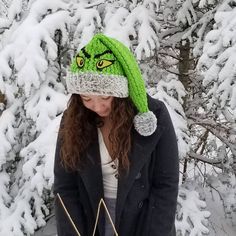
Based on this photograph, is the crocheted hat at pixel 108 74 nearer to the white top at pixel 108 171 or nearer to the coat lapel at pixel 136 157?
the coat lapel at pixel 136 157

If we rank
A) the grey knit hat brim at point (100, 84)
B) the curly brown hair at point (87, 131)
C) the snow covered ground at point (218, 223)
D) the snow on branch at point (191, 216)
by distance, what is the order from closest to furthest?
the grey knit hat brim at point (100, 84) < the curly brown hair at point (87, 131) < the snow on branch at point (191, 216) < the snow covered ground at point (218, 223)

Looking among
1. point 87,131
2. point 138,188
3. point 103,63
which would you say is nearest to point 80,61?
point 103,63

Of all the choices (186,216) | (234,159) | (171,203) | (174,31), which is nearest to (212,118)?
(234,159)

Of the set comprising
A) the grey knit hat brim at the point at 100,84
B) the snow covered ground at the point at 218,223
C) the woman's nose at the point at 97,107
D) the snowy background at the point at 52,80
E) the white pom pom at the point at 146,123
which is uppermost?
the grey knit hat brim at the point at 100,84

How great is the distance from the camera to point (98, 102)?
5.80 ft

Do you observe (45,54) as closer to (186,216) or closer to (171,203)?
(186,216)

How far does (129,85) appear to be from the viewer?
1.76 m

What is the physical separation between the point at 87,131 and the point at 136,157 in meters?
0.26

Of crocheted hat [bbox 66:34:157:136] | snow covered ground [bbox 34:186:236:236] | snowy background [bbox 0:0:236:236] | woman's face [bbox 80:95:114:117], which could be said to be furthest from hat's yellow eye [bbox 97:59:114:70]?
snow covered ground [bbox 34:186:236:236]

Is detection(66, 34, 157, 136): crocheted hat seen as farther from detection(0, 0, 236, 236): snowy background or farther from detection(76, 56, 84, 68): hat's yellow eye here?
detection(0, 0, 236, 236): snowy background

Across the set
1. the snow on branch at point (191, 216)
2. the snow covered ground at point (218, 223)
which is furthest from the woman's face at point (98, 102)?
the snow covered ground at point (218, 223)

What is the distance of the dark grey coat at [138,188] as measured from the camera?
186cm

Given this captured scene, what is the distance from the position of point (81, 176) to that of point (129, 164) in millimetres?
258

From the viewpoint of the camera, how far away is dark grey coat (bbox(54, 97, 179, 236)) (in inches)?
73.3
